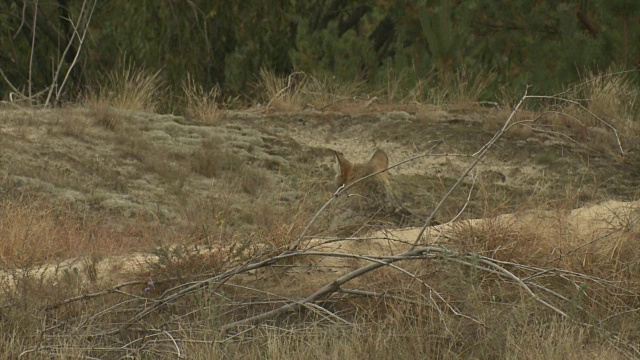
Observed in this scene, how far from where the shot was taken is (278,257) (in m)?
5.59

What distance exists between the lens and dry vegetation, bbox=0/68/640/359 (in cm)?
514

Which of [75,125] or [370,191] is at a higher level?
[370,191]

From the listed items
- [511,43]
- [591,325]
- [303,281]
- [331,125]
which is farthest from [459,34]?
[591,325]

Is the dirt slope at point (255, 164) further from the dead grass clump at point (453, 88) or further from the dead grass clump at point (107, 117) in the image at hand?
the dead grass clump at point (453, 88)

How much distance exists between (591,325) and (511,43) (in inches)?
327

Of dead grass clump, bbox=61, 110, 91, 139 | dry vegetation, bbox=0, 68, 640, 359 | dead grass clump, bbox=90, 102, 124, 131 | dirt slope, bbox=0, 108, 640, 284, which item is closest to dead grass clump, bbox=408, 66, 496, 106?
dirt slope, bbox=0, 108, 640, 284

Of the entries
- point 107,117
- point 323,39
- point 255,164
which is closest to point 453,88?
point 323,39

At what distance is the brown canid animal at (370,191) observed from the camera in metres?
7.41

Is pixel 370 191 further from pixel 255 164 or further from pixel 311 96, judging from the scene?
pixel 311 96

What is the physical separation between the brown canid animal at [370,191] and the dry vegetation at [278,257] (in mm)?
374

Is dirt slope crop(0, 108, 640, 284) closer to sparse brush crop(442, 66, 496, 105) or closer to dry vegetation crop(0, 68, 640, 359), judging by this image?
dry vegetation crop(0, 68, 640, 359)

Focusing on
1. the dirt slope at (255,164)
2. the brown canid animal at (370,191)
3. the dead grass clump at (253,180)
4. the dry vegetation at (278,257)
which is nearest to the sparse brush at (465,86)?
the dirt slope at (255,164)

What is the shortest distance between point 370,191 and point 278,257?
198cm

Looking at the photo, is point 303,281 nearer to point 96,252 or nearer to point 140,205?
point 96,252
